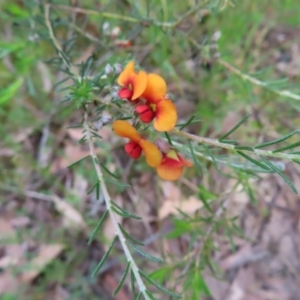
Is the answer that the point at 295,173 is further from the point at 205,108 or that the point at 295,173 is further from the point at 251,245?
the point at 205,108

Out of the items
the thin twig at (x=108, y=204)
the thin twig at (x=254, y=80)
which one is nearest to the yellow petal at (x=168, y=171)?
the thin twig at (x=108, y=204)

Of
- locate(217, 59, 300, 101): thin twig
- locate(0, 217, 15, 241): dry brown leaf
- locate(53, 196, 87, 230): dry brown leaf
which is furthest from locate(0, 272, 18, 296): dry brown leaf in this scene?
locate(217, 59, 300, 101): thin twig

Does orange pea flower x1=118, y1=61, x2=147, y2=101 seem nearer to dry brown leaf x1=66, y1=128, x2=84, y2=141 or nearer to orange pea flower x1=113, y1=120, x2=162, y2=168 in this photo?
orange pea flower x1=113, y1=120, x2=162, y2=168

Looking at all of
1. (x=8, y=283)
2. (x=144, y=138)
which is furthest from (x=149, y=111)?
(x=8, y=283)

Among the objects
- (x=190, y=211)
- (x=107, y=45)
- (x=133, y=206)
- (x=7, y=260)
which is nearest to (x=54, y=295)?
(x=7, y=260)

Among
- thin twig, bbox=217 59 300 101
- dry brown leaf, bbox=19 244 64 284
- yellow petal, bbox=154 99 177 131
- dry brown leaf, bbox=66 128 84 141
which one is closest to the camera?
yellow petal, bbox=154 99 177 131

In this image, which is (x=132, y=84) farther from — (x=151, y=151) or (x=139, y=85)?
(x=151, y=151)

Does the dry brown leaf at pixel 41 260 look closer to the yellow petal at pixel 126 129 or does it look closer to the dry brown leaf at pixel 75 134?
the dry brown leaf at pixel 75 134
